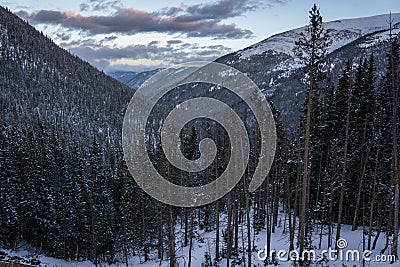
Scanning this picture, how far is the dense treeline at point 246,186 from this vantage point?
18125 mm

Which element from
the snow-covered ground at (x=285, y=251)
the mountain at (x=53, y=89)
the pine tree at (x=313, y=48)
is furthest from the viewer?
the mountain at (x=53, y=89)

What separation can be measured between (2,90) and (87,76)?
5321cm

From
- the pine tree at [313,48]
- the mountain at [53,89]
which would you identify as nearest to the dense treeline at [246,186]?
the pine tree at [313,48]

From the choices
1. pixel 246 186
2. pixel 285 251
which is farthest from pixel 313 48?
pixel 285 251

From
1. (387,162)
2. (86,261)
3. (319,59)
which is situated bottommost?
(86,261)

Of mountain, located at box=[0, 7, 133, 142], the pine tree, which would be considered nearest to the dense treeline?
the pine tree

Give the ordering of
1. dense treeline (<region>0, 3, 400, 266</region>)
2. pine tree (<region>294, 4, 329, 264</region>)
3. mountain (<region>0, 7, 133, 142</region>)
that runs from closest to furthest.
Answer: pine tree (<region>294, 4, 329, 264</region>), dense treeline (<region>0, 3, 400, 266</region>), mountain (<region>0, 7, 133, 142</region>)

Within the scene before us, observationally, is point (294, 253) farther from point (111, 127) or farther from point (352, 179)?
point (111, 127)

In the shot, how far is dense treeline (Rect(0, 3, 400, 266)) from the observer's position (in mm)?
18125

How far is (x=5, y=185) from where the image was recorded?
31.1m

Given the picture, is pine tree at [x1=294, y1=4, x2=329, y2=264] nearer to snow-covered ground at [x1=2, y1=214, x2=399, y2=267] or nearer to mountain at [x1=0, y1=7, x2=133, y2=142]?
snow-covered ground at [x1=2, y1=214, x2=399, y2=267]

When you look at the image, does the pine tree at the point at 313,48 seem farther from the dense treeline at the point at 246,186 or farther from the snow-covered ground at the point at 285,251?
the snow-covered ground at the point at 285,251

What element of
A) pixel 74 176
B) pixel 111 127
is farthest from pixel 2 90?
pixel 74 176

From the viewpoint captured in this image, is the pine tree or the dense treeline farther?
the dense treeline
